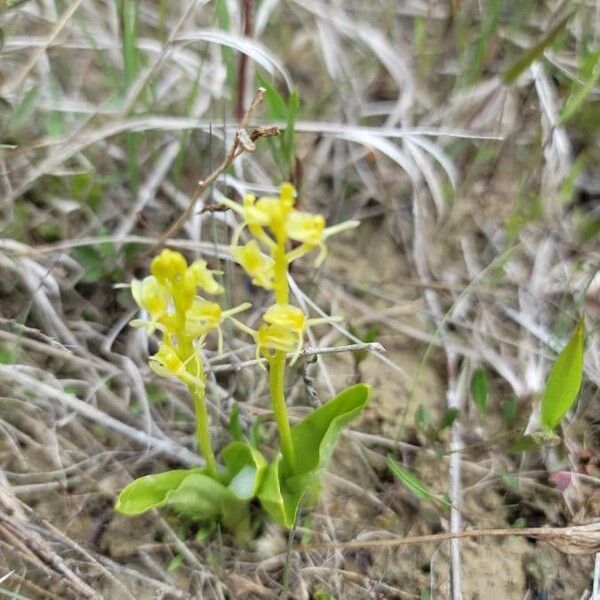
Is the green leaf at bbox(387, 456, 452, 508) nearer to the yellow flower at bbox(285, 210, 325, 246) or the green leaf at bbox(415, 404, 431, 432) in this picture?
the green leaf at bbox(415, 404, 431, 432)

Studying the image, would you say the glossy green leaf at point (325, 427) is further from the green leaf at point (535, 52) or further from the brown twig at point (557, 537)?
the green leaf at point (535, 52)

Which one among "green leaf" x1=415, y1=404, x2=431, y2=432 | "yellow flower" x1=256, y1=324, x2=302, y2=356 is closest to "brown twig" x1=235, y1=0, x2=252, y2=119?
"green leaf" x1=415, y1=404, x2=431, y2=432

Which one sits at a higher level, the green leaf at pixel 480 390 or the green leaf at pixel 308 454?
the green leaf at pixel 308 454

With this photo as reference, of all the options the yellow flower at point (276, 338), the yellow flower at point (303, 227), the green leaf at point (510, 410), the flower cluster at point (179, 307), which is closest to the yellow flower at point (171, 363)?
the flower cluster at point (179, 307)

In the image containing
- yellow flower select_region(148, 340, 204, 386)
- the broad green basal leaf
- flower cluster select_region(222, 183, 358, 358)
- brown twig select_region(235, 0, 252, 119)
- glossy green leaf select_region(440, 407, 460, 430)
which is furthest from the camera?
brown twig select_region(235, 0, 252, 119)

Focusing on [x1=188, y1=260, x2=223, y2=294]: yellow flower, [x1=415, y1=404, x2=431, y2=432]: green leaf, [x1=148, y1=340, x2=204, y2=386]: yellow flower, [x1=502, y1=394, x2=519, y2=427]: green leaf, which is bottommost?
[x1=415, y1=404, x2=431, y2=432]: green leaf


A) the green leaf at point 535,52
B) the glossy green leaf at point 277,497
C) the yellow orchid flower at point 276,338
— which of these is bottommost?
the glossy green leaf at point 277,497
